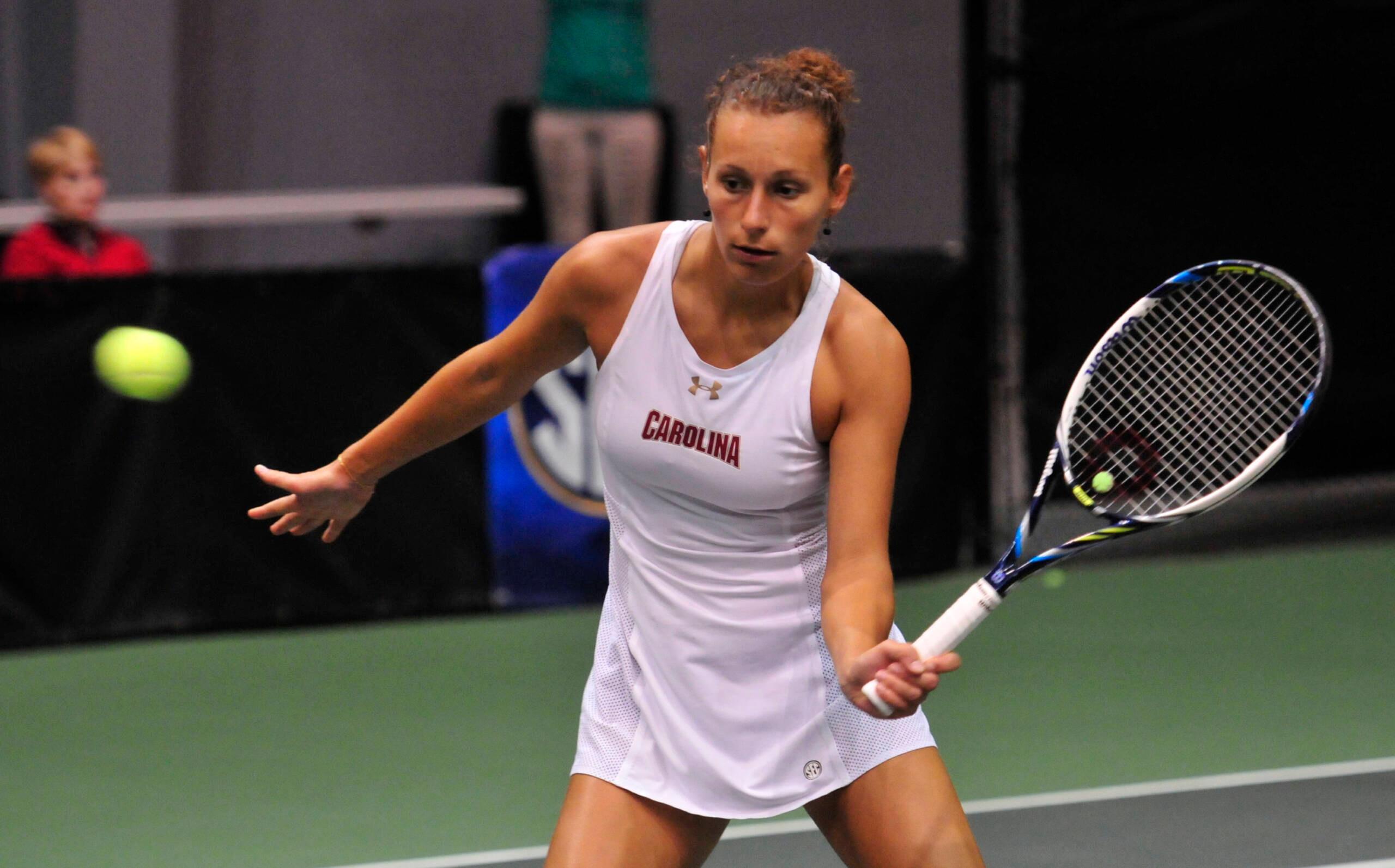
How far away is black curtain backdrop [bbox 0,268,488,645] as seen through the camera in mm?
5348

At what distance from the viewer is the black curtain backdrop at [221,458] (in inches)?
211

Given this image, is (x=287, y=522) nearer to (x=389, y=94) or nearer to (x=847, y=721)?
(x=847, y=721)

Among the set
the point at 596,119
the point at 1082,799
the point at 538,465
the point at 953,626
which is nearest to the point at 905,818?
the point at 953,626

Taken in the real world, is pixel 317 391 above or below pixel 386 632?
above

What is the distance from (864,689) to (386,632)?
3.72 meters

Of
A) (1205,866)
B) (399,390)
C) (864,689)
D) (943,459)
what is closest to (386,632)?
(399,390)

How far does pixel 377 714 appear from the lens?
15.9 feet

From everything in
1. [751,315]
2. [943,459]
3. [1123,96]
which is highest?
[1123,96]

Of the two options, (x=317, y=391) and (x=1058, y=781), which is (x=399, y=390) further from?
(x=1058, y=781)

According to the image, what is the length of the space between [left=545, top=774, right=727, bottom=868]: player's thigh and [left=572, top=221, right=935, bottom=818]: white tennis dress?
23 millimetres

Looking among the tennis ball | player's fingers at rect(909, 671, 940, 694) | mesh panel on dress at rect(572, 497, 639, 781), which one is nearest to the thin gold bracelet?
mesh panel on dress at rect(572, 497, 639, 781)

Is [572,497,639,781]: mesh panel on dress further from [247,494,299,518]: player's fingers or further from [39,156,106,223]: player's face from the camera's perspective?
[39,156,106,223]: player's face

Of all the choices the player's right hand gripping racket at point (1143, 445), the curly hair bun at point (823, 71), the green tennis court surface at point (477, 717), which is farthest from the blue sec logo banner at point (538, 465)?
the curly hair bun at point (823, 71)

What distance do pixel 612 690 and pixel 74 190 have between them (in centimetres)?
367
